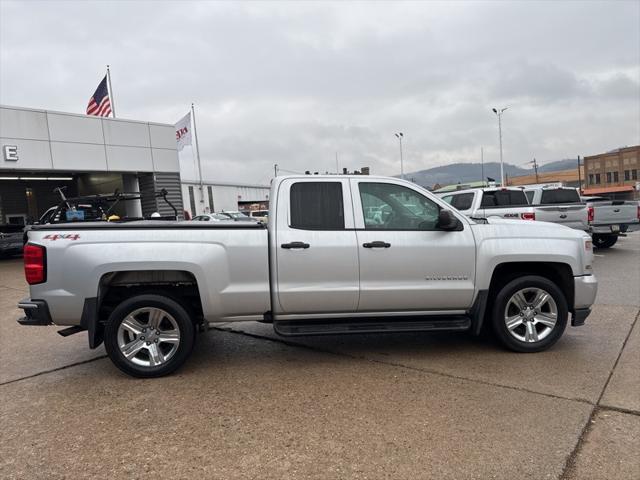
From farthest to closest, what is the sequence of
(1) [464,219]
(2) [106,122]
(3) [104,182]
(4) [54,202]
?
(4) [54,202] → (3) [104,182] → (2) [106,122] → (1) [464,219]

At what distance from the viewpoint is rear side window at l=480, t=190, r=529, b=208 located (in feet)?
39.4

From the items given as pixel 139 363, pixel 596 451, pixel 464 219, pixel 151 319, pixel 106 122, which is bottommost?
pixel 596 451

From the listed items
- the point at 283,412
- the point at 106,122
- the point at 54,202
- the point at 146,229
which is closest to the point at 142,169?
the point at 106,122

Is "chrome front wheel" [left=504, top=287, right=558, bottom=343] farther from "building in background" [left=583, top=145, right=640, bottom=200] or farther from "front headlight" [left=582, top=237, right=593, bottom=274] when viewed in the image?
"building in background" [left=583, top=145, right=640, bottom=200]

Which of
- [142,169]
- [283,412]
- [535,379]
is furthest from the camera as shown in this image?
[142,169]

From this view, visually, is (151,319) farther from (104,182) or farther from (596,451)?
(104,182)

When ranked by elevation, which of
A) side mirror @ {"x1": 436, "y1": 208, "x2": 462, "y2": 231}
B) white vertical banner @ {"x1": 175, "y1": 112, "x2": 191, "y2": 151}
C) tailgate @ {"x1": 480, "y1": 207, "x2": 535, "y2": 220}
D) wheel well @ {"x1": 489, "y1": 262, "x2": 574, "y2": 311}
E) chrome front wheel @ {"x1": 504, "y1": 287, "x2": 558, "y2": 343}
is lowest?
chrome front wheel @ {"x1": 504, "y1": 287, "x2": 558, "y2": 343}

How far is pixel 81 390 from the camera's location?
4164 millimetres

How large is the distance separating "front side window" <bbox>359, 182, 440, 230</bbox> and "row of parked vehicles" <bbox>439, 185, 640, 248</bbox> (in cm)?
722

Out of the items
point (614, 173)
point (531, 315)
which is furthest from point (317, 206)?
point (614, 173)

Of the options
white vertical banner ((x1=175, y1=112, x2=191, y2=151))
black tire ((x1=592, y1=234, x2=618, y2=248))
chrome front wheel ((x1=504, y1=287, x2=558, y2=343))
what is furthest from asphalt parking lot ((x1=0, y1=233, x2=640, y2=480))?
white vertical banner ((x1=175, y1=112, x2=191, y2=151))

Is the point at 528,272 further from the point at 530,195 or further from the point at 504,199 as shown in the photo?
the point at 530,195

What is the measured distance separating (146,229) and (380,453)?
2.79 meters

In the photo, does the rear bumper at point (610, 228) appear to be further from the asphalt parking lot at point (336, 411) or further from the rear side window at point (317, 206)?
the rear side window at point (317, 206)
